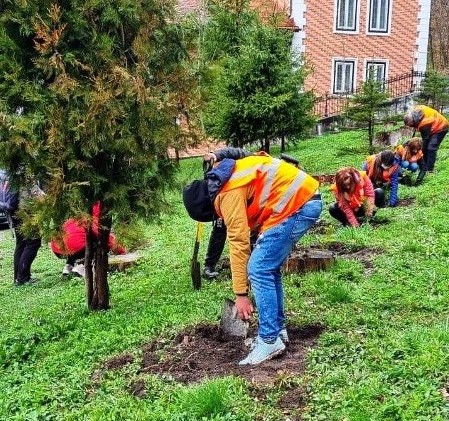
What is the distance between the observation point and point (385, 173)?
34.0ft

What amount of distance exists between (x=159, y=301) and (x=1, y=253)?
7335mm

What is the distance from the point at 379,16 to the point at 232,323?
26.3 m

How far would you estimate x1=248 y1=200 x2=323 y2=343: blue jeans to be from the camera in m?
4.58

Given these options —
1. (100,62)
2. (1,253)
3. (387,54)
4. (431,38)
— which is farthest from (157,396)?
(431,38)

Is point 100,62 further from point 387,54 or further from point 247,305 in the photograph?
point 387,54

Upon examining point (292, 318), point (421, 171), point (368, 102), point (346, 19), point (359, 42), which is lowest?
point (292, 318)

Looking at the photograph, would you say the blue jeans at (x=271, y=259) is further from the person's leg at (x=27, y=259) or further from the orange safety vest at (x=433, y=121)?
the orange safety vest at (x=433, y=121)

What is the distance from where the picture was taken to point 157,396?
172 inches

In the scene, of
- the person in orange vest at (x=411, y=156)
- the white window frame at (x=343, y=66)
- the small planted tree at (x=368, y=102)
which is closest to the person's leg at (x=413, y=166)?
the person in orange vest at (x=411, y=156)

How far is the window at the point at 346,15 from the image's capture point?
28234 mm

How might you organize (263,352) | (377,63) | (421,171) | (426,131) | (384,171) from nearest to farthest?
(263,352)
(384,171)
(421,171)
(426,131)
(377,63)

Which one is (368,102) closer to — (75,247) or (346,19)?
(75,247)

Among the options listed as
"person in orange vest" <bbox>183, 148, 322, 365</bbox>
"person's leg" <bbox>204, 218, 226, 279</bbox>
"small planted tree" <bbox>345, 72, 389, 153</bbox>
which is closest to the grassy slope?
"person's leg" <bbox>204, 218, 226, 279</bbox>

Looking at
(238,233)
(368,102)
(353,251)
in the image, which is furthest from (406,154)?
(238,233)
